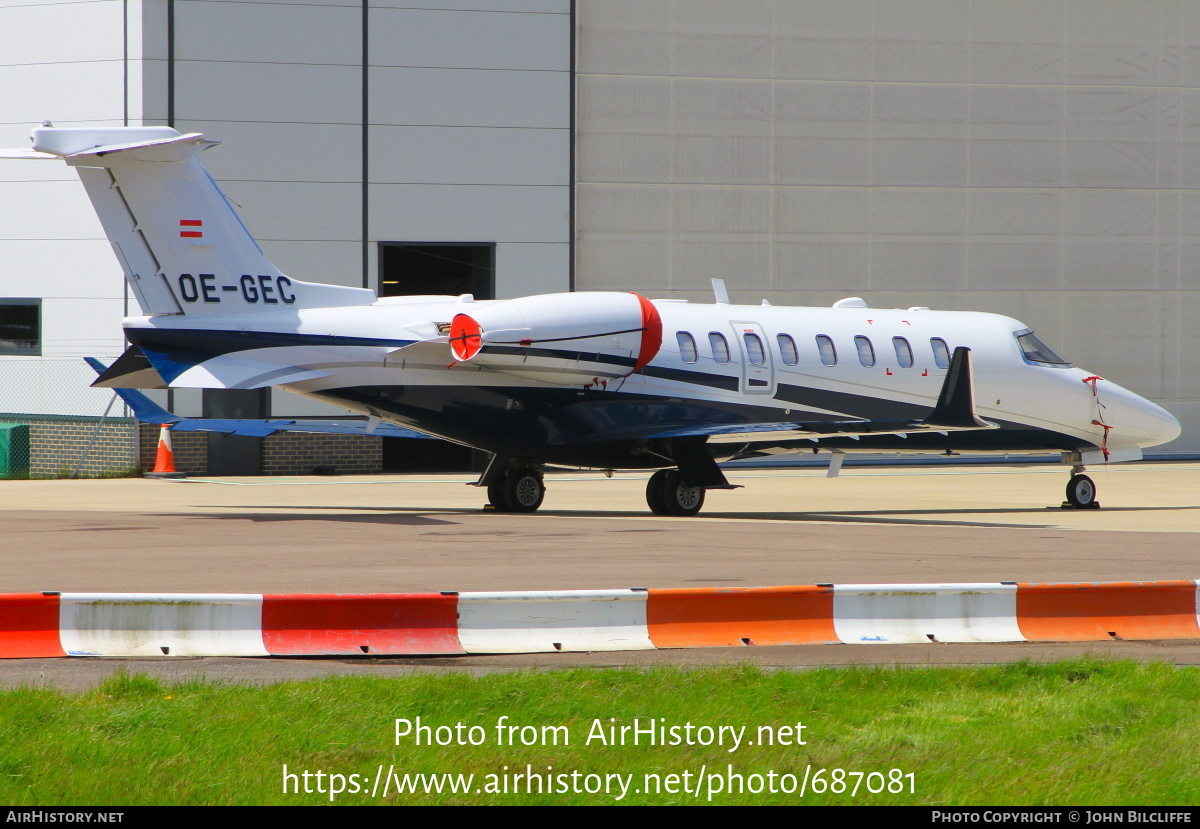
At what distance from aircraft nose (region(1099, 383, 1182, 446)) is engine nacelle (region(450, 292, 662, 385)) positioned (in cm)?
786

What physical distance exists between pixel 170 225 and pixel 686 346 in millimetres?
7177

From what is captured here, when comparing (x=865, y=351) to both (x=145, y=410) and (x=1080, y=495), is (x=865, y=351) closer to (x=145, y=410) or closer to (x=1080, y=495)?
(x=1080, y=495)

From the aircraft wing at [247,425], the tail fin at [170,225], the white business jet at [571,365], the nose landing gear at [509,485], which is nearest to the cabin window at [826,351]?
the white business jet at [571,365]

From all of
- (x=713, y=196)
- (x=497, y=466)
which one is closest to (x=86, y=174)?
(x=497, y=466)

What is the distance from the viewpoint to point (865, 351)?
21.3 meters

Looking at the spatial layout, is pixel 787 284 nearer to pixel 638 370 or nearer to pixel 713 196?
pixel 713 196

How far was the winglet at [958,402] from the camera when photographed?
58.6 ft

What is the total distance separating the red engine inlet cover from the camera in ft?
58.5

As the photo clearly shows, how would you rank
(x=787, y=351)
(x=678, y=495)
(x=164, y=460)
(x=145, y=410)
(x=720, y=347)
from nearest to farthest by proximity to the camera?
(x=678, y=495), (x=145, y=410), (x=720, y=347), (x=787, y=351), (x=164, y=460)

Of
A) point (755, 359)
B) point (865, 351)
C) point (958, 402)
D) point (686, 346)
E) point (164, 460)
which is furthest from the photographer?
point (164, 460)

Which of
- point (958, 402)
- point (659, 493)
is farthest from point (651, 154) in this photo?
point (958, 402)

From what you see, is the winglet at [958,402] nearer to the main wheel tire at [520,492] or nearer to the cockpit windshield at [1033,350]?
the cockpit windshield at [1033,350]

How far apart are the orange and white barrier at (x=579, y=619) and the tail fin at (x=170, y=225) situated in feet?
29.3

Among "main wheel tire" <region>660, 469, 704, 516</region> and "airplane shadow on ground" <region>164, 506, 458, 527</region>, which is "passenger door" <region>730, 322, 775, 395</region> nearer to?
"main wheel tire" <region>660, 469, 704, 516</region>
